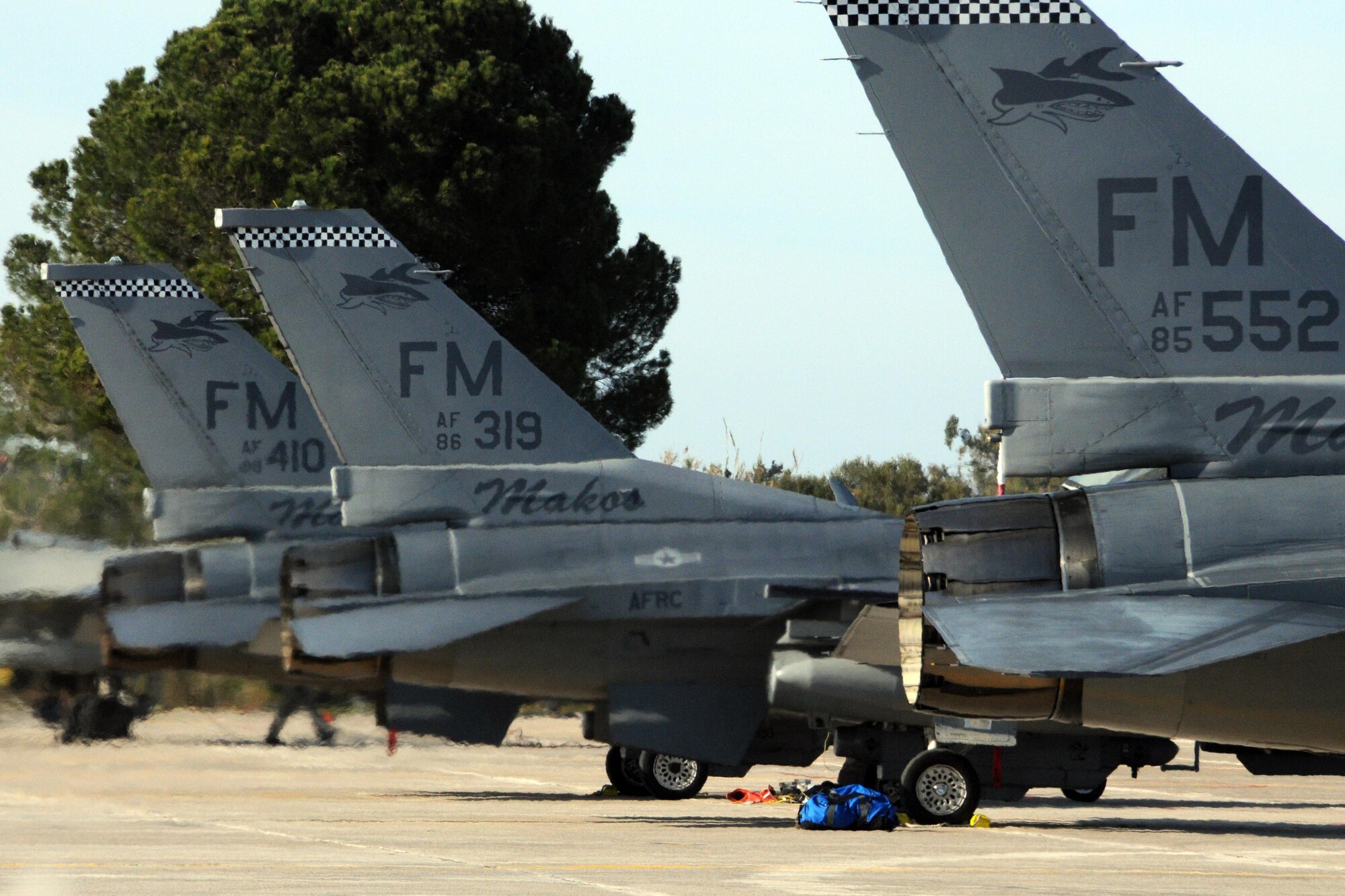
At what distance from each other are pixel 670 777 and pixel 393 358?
19.1ft

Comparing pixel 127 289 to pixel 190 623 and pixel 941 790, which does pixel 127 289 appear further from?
pixel 941 790

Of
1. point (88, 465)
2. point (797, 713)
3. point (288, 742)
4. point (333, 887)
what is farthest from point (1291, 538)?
point (88, 465)

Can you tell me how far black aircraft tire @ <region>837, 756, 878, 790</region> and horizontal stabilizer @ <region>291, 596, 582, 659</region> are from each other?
11.8 feet

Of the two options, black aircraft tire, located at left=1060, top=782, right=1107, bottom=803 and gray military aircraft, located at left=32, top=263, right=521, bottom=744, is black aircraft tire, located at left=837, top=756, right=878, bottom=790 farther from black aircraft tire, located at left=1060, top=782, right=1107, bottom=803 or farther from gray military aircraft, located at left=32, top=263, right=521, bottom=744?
gray military aircraft, located at left=32, top=263, right=521, bottom=744

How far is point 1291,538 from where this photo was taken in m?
8.93

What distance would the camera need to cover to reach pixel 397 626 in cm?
1778

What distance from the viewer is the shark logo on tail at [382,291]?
1911 cm

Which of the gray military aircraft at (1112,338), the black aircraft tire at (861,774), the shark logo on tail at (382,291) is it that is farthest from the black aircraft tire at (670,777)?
the gray military aircraft at (1112,338)

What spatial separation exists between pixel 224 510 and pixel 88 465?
8.36ft

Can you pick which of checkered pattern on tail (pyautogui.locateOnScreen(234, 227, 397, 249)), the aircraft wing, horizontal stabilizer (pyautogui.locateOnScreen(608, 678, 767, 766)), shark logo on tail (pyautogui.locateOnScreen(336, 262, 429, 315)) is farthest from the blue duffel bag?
the aircraft wing

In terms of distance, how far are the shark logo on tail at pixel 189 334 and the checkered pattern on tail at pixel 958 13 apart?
15.6 metres

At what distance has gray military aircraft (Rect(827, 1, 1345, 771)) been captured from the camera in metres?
8.95

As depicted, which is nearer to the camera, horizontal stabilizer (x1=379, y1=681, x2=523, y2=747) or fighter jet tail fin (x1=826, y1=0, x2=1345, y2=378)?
fighter jet tail fin (x1=826, y1=0, x2=1345, y2=378)

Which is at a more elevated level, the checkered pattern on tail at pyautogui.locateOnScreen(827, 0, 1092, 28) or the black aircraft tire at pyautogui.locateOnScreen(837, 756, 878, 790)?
the checkered pattern on tail at pyautogui.locateOnScreen(827, 0, 1092, 28)
